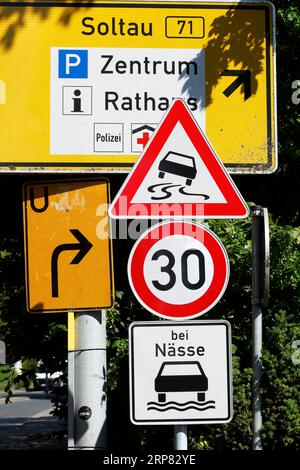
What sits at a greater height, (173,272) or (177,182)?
(177,182)

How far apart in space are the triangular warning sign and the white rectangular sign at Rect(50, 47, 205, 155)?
714 mm

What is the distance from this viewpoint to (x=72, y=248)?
4402mm

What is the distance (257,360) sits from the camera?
524cm

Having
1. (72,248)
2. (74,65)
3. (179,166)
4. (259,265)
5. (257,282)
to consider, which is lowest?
(257,282)

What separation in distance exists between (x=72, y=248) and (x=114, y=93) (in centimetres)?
90

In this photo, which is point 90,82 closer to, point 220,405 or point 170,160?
point 170,160

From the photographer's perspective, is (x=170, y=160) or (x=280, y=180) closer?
(x=170, y=160)

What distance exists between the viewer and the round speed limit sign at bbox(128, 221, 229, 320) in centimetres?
359

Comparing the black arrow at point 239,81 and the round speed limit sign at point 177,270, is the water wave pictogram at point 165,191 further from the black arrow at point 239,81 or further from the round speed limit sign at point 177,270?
the black arrow at point 239,81

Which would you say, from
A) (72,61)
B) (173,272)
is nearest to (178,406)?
(173,272)

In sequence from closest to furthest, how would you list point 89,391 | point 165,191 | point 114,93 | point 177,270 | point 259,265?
point 177,270, point 165,191, point 89,391, point 114,93, point 259,265

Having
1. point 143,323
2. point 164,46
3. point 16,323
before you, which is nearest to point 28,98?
point 164,46

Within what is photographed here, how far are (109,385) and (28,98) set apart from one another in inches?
124

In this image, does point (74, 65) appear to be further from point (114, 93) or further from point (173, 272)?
point (173, 272)
